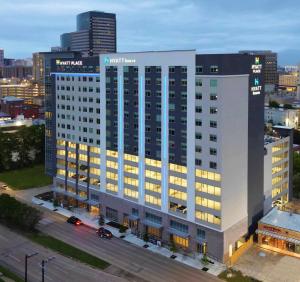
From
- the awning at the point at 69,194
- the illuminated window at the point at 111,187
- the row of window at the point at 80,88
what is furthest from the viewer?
the awning at the point at 69,194

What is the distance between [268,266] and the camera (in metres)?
75.4

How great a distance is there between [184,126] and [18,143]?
8840cm

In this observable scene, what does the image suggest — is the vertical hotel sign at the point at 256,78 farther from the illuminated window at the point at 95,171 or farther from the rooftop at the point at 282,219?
the illuminated window at the point at 95,171

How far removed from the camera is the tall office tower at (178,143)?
77.9 m

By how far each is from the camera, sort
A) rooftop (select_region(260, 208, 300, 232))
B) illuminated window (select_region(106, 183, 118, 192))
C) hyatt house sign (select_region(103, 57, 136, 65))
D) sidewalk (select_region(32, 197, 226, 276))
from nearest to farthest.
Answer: sidewalk (select_region(32, 197, 226, 276)), rooftop (select_region(260, 208, 300, 232)), hyatt house sign (select_region(103, 57, 136, 65)), illuminated window (select_region(106, 183, 118, 192))

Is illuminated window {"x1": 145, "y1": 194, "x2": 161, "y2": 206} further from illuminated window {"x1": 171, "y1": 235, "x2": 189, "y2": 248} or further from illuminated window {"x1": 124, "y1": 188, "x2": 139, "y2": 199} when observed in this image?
illuminated window {"x1": 171, "y1": 235, "x2": 189, "y2": 248}

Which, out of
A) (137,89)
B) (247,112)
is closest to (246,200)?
(247,112)

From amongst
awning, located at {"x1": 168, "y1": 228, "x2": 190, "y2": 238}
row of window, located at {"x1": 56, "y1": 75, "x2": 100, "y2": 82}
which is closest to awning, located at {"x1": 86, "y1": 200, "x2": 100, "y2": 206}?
awning, located at {"x1": 168, "y1": 228, "x2": 190, "y2": 238}

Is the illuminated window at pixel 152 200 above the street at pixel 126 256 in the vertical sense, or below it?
above

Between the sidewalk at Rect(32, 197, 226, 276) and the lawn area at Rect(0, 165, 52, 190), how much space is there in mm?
17676

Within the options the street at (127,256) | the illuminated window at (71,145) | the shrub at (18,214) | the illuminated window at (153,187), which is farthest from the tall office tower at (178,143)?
the shrub at (18,214)

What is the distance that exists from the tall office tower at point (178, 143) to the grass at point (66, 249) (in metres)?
14.0

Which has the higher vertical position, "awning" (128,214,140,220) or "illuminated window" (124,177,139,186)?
"illuminated window" (124,177,139,186)

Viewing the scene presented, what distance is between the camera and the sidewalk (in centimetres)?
7581
